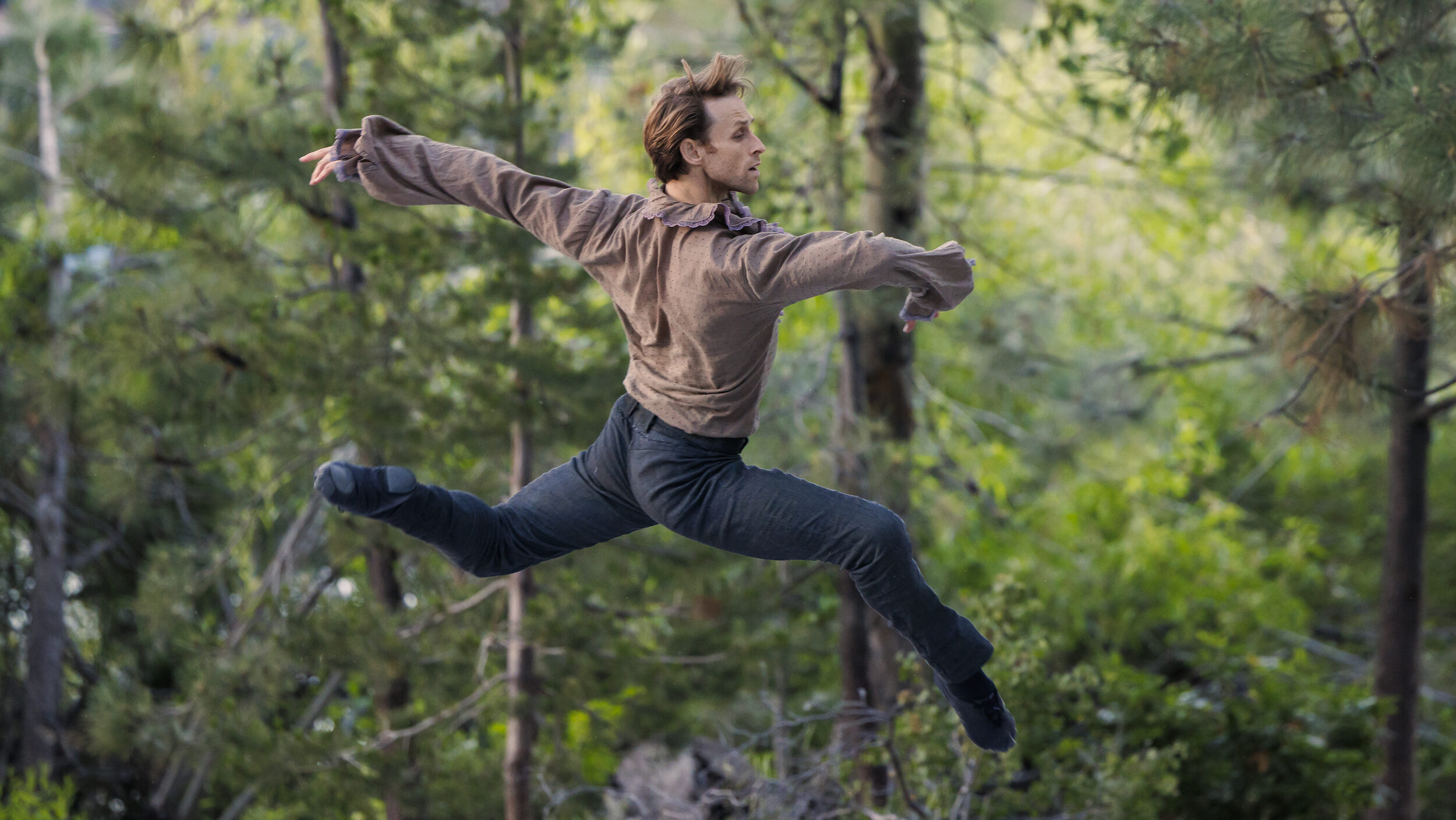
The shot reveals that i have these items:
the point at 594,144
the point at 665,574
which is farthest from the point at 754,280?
the point at 594,144

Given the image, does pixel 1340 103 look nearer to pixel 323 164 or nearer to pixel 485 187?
pixel 485 187

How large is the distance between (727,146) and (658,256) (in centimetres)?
22

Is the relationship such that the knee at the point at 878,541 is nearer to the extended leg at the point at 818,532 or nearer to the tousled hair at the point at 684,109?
the extended leg at the point at 818,532

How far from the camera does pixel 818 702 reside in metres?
5.32

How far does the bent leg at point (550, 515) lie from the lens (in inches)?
92.7

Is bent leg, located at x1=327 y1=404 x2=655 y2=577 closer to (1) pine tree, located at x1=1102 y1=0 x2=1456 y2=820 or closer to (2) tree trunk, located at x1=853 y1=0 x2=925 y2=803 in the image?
(1) pine tree, located at x1=1102 y1=0 x2=1456 y2=820

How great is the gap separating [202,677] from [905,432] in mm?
3136

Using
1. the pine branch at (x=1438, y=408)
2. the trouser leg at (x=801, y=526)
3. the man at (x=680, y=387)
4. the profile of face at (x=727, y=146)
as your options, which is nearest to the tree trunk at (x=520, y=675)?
the man at (x=680, y=387)

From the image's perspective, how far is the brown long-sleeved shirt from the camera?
7.09ft

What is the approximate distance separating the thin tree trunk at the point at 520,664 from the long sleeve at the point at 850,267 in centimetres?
280

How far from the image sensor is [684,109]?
222cm

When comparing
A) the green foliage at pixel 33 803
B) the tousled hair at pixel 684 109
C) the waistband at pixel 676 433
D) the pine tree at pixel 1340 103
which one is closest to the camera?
the tousled hair at pixel 684 109

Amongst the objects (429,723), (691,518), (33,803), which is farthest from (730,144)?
(33,803)

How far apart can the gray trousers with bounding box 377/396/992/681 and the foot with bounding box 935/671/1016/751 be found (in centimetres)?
6
